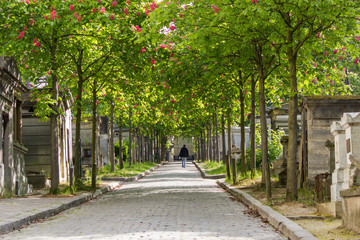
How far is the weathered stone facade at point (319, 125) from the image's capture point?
15.8 m

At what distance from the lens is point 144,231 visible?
29.5 ft

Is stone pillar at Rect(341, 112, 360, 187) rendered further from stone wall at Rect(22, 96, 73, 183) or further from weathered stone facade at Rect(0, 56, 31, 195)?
stone wall at Rect(22, 96, 73, 183)

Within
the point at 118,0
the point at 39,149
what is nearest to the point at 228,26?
the point at 118,0

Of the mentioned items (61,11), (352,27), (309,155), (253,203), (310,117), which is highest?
(61,11)

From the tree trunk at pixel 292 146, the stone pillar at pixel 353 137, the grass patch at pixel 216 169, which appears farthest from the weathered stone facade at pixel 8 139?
the grass patch at pixel 216 169

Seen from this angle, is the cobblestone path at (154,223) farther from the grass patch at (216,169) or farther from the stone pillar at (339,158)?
the grass patch at (216,169)

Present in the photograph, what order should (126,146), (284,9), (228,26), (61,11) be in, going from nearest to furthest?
(284,9), (228,26), (61,11), (126,146)

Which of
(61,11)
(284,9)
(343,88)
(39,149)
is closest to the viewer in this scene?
(284,9)

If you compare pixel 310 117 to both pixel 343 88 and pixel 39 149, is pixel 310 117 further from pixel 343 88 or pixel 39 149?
pixel 39 149

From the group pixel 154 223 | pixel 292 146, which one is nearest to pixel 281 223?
pixel 154 223

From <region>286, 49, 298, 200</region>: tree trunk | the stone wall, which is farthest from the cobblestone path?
the stone wall

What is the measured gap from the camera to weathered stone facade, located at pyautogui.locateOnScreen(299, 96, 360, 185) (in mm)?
15766

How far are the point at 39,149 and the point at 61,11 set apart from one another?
11.8 m

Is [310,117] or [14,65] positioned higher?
[14,65]
